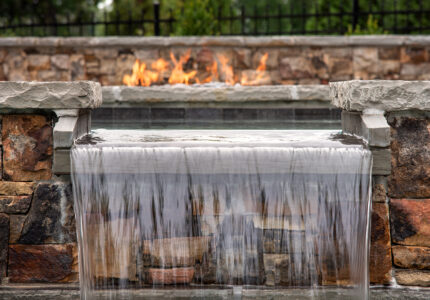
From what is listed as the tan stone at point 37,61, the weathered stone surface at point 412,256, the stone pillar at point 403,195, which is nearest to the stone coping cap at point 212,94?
the stone pillar at point 403,195

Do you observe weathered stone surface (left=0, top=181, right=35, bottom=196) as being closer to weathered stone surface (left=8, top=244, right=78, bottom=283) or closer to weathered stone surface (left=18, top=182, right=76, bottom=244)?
weathered stone surface (left=18, top=182, right=76, bottom=244)

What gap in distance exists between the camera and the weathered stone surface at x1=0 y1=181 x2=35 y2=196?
9.91 ft

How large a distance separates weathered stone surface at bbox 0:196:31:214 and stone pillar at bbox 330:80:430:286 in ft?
6.57

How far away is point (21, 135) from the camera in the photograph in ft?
9.99

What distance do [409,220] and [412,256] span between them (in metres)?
0.21

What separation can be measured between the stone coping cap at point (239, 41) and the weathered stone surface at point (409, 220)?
531 cm

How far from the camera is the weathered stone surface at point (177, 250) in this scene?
2924 mm

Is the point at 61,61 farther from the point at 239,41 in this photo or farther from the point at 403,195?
the point at 403,195

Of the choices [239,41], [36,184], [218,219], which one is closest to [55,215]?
[36,184]

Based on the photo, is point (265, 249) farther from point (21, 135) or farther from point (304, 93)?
point (304, 93)

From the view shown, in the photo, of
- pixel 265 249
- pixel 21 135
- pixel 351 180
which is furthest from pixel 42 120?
pixel 351 180

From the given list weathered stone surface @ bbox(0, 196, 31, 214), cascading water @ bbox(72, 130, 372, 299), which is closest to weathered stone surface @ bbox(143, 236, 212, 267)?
cascading water @ bbox(72, 130, 372, 299)

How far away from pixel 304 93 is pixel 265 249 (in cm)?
301

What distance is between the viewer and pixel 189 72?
8164 millimetres
